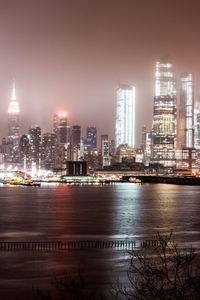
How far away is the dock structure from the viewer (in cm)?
3666

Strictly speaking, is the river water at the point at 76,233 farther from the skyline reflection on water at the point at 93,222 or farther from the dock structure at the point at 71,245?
the dock structure at the point at 71,245

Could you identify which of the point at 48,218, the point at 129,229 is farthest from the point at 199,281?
the point at 48,218

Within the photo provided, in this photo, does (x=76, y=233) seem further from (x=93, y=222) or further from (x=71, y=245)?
(x=93, y=222)

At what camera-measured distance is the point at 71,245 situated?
3847 centimetres

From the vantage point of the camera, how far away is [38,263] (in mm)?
30562

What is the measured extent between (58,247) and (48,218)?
25328mm

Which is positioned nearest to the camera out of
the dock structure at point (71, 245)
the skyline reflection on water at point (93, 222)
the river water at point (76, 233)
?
the river water at point (76, 233)

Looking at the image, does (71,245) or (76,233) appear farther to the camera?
(76,233)

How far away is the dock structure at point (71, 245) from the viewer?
1443 inches

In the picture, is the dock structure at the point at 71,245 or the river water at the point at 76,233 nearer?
the river water at the point at 76,233

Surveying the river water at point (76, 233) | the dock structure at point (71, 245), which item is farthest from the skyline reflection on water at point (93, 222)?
the dock structure at point (71, 245)

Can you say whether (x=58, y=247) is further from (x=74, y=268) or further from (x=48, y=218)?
(x=48, y=218)

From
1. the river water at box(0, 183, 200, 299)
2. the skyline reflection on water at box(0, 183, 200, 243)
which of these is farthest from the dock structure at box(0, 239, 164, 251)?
the skyline reflection on water at box(0, 183, 200, 243)

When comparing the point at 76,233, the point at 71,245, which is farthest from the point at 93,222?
the point at 71,245
